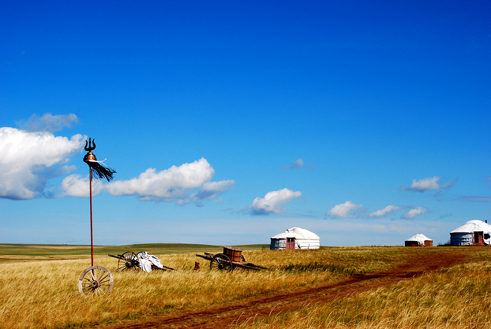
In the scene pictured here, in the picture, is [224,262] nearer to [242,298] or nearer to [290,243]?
[242,298]

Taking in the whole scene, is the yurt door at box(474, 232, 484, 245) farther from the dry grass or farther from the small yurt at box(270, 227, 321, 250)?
the dry grass

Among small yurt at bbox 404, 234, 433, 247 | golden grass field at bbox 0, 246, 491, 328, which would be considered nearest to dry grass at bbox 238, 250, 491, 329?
golden grass field at bbox 0, 246, 491, 328

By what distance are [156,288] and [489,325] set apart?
10902 mm

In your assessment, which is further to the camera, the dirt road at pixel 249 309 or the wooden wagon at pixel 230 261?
the wooden wagon at pixel 230 261

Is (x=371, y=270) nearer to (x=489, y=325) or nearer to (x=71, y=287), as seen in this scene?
(x=489, y=325)

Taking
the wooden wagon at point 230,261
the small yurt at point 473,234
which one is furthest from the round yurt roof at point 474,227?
the wooden wagon at point 230,261

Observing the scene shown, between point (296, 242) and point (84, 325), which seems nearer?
point (84, 325)

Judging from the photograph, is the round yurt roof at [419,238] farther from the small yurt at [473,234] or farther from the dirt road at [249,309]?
the dirt road at [249,309]

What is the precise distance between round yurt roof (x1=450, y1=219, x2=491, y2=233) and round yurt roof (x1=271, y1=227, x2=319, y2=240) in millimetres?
22438

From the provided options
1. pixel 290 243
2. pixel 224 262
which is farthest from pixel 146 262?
pixel 290 243

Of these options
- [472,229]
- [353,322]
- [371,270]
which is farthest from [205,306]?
[472,229]

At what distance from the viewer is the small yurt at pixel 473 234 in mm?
59500

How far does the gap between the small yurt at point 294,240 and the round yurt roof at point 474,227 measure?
74.8 ft

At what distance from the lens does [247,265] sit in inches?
859
